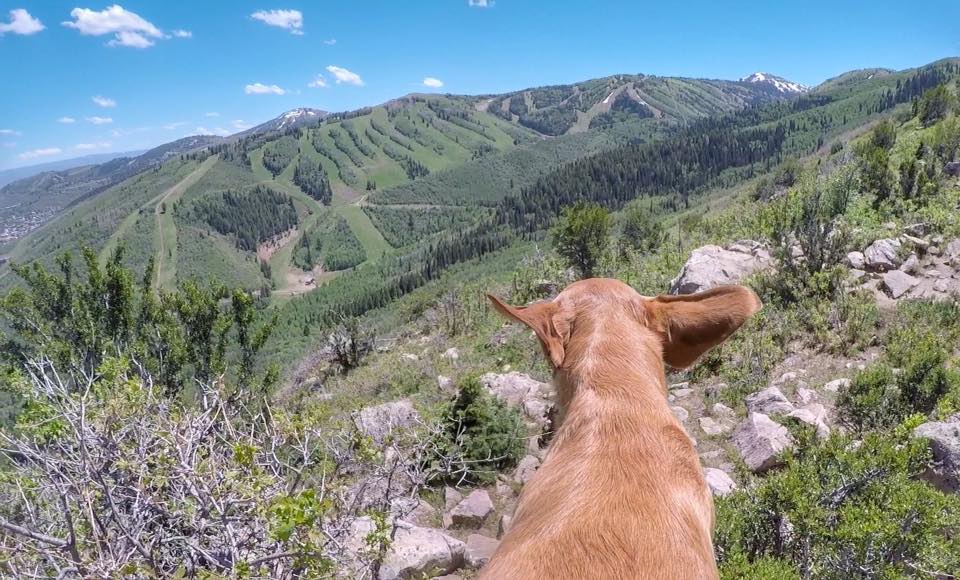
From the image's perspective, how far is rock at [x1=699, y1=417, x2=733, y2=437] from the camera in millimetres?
6145

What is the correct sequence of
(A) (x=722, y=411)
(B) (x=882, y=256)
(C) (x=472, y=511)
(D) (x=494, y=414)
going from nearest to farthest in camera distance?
1. (C) (x=472, y=511)
2. (A) (x=722, y=411)
3. (D) (x=494, y=414)
4. (B) (x=882, y=256)

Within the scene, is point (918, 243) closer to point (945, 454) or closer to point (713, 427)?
point (713, 427)

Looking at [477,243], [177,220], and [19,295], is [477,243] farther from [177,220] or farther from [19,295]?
[177,220]

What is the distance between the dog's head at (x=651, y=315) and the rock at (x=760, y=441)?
3626 mm

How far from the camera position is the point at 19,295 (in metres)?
15.4

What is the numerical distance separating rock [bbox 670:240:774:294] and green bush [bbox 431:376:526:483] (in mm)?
4416

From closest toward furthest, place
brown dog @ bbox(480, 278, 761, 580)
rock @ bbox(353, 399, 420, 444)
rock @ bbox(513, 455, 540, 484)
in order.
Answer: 1. brown dog @ bbox(480, 278, 761, 580)
2. rock @ bbox(513, 455, 540, 484)
3. rock @ bbox(353, 399, 420, 444)

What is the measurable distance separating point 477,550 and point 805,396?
4426 mm

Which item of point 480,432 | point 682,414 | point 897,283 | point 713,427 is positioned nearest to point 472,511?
point 480,432

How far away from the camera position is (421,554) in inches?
186

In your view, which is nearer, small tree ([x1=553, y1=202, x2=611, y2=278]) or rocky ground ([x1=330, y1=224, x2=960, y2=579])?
rocky ground ([x1=330, y1=224, x2=960, y2=579])

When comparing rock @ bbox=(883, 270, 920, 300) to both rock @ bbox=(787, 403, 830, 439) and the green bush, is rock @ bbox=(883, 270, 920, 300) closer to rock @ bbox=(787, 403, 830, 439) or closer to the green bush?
rock @ bbox=(787, 403, 830, 439)

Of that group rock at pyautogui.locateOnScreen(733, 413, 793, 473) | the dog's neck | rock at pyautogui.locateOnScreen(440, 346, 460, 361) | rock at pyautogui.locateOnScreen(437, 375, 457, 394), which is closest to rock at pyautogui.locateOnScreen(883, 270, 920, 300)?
rock at pyautogui.locateOnScreen(733, 413, 793, 473)

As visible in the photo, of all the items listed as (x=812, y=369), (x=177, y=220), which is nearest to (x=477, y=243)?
(x=812, y=369)
